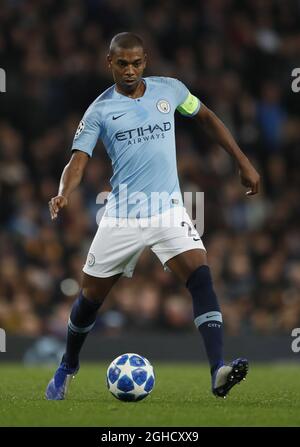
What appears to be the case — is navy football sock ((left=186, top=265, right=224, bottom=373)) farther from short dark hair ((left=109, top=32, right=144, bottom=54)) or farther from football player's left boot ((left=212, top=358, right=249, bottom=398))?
short dark hair ((left=109, top=32, right=144, bottom=54))

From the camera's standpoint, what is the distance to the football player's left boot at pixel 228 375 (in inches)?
254

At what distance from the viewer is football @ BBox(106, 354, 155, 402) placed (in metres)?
6.98

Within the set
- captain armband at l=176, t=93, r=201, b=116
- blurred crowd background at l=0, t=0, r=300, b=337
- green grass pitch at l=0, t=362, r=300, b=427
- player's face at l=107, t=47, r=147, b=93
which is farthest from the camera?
blurred crowd background at l=0, t=0, r=300, b=337

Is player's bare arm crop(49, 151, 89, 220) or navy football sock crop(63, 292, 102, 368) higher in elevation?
A: player's bare arm crop(49, 151, 89, 220)

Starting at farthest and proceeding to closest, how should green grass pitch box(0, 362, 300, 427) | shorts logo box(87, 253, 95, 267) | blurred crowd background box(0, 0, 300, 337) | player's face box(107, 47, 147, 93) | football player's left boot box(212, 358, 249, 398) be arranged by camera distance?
blurred crowd background box(0, 0, 300, 337)
shorts logo box(87, 253, 95, 267)
player's face box(107, 47, 147, 93)
football player's left boot box(212, 358, 249, 398)
green grass pitch box(0, 362, 300, 427)

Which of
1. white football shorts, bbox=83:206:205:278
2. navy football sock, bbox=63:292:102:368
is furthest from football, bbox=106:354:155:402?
white football shorts, bbox=83:206:205:278

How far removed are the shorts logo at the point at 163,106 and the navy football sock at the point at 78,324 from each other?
4.52 feet

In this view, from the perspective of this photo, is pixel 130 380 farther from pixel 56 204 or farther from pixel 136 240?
pixel 56 204

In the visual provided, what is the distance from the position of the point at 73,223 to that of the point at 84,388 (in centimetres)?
582

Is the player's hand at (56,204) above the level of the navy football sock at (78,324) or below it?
above

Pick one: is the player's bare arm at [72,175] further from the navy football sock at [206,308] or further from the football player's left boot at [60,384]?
the football player's left boot at [60,384]

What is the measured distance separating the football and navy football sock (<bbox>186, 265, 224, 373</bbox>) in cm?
51

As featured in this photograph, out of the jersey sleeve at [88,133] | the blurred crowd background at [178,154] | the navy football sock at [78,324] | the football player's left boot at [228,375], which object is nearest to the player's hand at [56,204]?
the jersey sleeve at [88,133]

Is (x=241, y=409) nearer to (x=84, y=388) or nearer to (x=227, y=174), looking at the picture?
(x=84, y=388)
